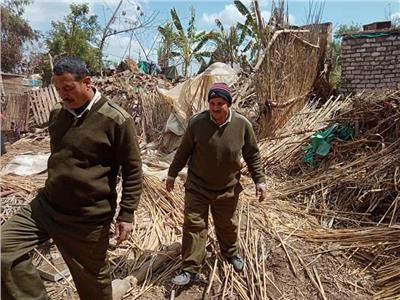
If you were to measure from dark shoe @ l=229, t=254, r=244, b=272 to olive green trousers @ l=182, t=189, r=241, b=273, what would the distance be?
9.4 inches

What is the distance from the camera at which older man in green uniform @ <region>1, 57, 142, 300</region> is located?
2.40 m

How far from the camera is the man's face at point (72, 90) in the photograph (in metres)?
2.40

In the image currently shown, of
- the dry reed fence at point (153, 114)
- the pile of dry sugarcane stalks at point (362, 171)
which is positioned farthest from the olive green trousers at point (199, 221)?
the dry reed fence at point (153, 114)

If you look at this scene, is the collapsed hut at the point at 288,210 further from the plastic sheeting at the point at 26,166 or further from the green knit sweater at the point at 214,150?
the green knit sweater at the point at 214,150

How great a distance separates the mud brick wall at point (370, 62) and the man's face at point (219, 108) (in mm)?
6812

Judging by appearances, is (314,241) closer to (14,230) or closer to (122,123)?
(122,123)

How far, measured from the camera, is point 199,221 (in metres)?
3.36

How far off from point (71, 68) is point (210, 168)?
4.45ft

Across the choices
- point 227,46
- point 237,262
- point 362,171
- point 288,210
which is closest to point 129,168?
point 237,262

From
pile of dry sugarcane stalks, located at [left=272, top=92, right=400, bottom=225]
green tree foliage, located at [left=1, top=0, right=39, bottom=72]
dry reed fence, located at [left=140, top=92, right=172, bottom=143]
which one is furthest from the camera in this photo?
green tree foliage, located at [left=1, top=0, right=39, bottom=72]

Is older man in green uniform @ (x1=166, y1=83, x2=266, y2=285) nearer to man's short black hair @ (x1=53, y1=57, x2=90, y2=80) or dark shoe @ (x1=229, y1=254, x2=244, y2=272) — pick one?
dark shoe @ (x1=229, y1=254, x2=244, y2=272)

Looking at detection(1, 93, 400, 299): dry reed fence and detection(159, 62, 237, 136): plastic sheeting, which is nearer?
detection(1, 93, 400, 299): dry reed fence

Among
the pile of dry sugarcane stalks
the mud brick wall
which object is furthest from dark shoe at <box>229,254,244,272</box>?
the mud brick wall

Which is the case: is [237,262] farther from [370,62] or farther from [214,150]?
[370,62]
